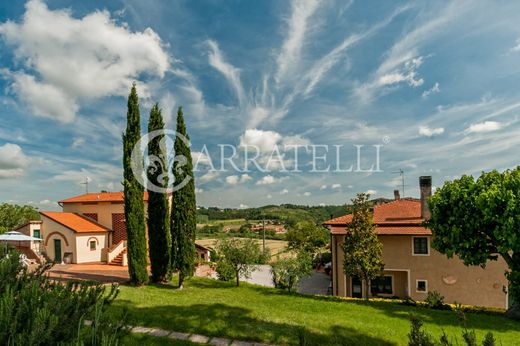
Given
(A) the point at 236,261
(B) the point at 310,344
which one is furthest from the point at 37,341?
(A) the point at 236,261

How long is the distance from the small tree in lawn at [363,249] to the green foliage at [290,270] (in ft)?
9.34

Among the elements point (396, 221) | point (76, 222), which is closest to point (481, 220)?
point (396, 221)

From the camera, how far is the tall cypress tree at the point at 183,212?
17.1m

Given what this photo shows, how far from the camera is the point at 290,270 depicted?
60.0 feet

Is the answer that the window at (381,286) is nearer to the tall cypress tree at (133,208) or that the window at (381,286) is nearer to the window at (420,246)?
the window at (420,246)

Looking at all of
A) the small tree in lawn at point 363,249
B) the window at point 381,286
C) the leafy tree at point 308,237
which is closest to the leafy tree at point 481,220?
the small tree in lawn at point 363,249

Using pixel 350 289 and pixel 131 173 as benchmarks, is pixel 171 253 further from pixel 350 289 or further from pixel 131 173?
pixel 350 289

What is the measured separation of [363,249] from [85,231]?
21.2m

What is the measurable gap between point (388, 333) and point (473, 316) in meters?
7.26

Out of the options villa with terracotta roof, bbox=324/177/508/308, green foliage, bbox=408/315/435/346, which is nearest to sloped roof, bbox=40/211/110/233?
villa with terracotta roof, bbox=324/177/508/308

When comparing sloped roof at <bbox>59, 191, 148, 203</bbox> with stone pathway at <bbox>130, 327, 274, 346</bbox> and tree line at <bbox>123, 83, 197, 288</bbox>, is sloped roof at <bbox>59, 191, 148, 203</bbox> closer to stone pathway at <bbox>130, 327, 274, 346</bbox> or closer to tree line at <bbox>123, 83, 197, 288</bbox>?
tree line at <bbox>123, 83, 197, 288</bbox>

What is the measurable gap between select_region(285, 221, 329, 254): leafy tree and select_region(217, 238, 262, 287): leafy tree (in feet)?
69.2

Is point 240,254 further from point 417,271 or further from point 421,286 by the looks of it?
point 421,286

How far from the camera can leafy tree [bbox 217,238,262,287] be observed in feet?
60.1
